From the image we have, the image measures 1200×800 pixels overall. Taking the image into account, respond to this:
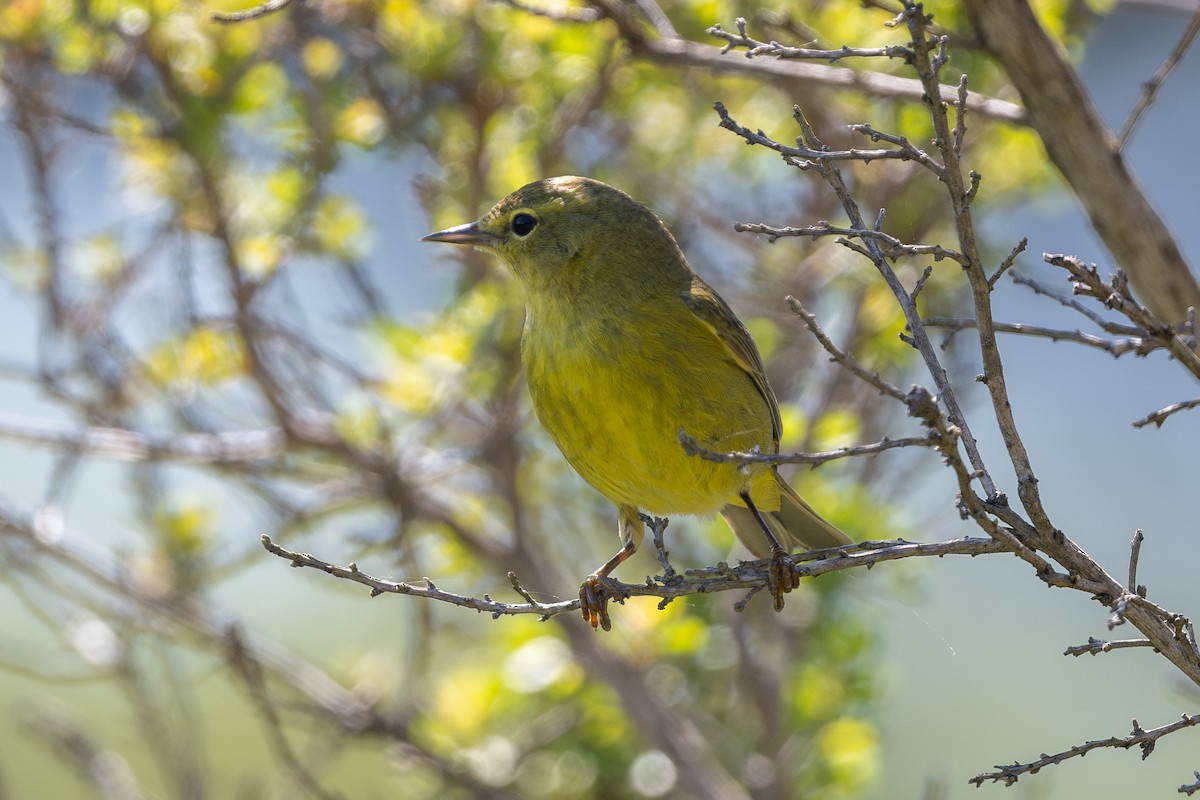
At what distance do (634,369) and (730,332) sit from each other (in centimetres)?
36

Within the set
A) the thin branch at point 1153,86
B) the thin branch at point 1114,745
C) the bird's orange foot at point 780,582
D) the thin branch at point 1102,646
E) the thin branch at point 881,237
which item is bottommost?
the thin branch at point 1114,745

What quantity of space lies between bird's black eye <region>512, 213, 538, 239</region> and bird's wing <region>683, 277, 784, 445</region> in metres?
0.51

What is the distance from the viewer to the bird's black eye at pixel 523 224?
3.67 meters

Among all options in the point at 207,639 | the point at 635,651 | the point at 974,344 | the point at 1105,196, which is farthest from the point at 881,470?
the point at 207,639

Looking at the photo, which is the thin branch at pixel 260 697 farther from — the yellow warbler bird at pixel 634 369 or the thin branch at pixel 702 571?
the thin branch at pixel 702 571

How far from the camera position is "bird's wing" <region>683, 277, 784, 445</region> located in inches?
132

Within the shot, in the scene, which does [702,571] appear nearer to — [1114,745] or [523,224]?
[1114,745]

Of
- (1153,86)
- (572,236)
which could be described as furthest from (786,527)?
(1153,86)

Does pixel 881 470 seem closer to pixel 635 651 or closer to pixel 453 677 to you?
pixel 635 651

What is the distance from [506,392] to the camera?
14.6ft

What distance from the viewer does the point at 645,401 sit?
10.2 ft

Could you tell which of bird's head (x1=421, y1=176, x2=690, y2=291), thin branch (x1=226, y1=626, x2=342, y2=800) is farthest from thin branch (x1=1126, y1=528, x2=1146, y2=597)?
thin branch (x1=226, y1=626, x2=342, y2=800)

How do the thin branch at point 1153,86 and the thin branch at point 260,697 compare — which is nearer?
the thin branch at point 1153,86

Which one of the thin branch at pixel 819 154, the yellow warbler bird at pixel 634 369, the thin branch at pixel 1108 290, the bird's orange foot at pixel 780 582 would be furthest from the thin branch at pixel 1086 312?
the bird's orange foot at pixel 780 582
